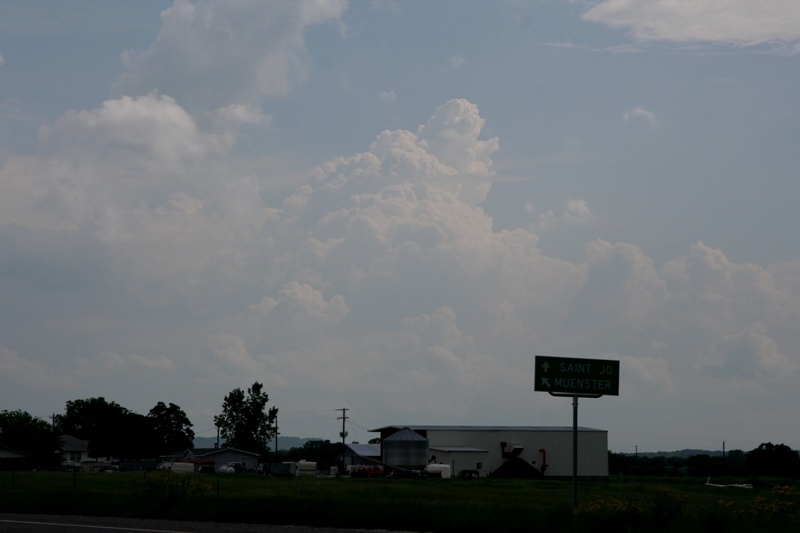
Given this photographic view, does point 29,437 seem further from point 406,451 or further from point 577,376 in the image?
point 577,376

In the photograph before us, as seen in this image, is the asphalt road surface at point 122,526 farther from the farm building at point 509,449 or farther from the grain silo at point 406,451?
the farm building at point 509,449

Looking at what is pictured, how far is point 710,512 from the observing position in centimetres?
2486

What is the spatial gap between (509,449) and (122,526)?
92309mm

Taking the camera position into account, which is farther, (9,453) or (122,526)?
(9,453)

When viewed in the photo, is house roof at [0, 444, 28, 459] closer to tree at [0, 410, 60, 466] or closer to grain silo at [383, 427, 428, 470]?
tree at [0, 410, 60, 466]

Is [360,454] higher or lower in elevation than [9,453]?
higher

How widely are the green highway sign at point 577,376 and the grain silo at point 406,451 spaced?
82.6 meters

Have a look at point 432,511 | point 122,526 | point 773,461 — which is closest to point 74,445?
point 773,461

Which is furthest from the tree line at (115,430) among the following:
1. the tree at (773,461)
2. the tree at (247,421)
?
the tree at (773,461)

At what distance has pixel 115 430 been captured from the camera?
613ft

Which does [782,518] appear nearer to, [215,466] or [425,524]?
[425,524]

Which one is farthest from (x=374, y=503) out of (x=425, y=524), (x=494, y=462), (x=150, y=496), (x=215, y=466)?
(x=215, y=466)

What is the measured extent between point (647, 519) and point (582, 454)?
93794 mm

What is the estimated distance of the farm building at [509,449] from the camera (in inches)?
4336
